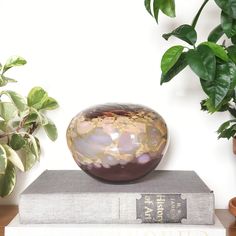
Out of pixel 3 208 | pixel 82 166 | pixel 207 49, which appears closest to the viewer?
pixel 207 49

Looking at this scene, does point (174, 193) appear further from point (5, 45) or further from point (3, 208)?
point (5, 45)

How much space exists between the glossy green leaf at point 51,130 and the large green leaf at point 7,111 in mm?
82

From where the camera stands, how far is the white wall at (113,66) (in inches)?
37.9

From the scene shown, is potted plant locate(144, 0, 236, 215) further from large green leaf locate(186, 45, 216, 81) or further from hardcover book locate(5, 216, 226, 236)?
hardcover book locate(5, 216, 226, 236)

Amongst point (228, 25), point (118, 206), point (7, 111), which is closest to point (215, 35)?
point (228, 25)

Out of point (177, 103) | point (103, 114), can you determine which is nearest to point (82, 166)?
point (103, 114)

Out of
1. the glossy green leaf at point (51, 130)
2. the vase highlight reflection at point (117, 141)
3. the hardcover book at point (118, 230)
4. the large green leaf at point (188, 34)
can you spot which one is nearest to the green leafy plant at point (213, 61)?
the large green leaf at point (188, 34)

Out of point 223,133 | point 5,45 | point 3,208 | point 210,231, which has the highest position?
point 5,45

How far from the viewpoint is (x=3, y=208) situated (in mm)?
936

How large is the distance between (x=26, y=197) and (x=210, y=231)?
36cm

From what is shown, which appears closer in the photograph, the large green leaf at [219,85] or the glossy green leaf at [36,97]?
the large green leaf at [219,85]

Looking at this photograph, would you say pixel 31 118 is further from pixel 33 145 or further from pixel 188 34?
pixel 188 34

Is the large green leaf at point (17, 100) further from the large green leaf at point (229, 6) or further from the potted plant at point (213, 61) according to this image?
the large green leaf at point (229, 6)

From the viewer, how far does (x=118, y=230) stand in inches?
28.0
